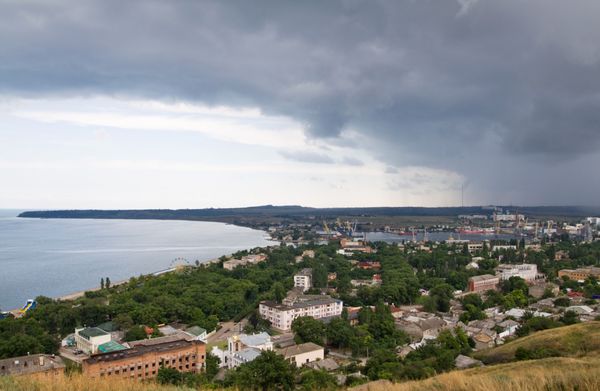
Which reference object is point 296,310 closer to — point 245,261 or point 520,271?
point 245,261

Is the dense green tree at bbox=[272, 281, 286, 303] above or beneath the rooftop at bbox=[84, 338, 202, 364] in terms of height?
beneath

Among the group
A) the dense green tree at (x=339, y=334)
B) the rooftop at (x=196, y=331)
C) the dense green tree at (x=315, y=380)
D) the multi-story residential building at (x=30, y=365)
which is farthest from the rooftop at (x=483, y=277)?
the multi-story residential building at (x=30, y=365)

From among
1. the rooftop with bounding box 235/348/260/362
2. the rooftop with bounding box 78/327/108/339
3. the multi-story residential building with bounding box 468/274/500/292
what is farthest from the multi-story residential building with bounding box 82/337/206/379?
the multi-story residential building with bounding box 468/274/500/292

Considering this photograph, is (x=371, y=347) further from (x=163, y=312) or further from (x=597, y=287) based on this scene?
(x=597, y=287)

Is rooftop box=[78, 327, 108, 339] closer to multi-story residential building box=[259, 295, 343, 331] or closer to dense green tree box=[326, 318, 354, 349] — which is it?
multi-story residential building box=[259, 295, 343, 331]

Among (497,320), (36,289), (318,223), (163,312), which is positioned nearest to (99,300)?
(163,312)

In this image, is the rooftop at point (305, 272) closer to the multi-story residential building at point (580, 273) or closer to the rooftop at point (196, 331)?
the rooftop at point (196, 331)

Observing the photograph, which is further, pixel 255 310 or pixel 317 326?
pixel 255 310
